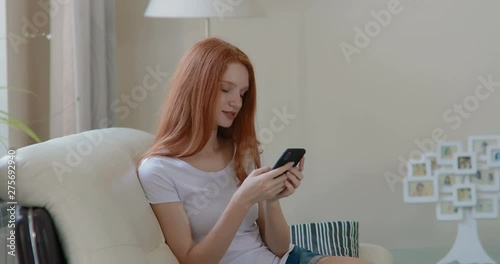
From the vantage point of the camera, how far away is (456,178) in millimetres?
3711

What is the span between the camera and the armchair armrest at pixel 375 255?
8.37 ft

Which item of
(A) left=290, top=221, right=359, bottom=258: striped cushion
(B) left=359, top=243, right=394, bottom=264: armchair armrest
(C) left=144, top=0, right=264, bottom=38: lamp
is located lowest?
(B) left=359, top=243, right=394, bottom=264: armchair armrest

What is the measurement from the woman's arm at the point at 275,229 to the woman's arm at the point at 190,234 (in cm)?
16

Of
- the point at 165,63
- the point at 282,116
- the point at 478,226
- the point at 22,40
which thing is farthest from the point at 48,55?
the point at 478,226

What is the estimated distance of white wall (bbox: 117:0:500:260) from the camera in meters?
4.01

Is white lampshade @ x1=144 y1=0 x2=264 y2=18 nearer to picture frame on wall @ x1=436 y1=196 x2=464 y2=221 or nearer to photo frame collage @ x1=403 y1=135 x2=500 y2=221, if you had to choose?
photo frame collage @ x1=403 y1=135 x2=500 y2=221

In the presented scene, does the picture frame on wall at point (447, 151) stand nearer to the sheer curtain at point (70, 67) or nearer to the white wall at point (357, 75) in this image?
the white wall at point (357, 75)

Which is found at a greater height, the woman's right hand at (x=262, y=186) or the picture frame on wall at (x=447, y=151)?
the woman's right hand at (x=262, y=186)

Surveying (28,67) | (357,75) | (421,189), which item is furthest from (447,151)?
(28,67)

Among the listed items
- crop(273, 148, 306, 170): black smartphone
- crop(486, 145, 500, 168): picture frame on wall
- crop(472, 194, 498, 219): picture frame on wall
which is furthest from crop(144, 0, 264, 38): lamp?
crop(273, 148, 306, 170): black smartphone

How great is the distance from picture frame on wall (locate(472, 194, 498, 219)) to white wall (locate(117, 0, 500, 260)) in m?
0.38

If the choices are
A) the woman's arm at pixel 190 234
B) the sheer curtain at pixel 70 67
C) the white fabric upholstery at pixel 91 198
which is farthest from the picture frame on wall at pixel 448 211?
the white fabric upholstery at pixel 91 198

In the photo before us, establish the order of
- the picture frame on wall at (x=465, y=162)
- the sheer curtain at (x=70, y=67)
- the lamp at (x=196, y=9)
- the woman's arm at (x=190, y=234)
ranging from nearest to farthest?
the woman's arm at (x=190, y=234)
the sheer curtain at (x=70, y=67)
the lamp at (x=196, y=9)
the picture frame on wall at (x=465, y=162)

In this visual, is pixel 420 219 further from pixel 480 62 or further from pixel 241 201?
pixel 241 201
